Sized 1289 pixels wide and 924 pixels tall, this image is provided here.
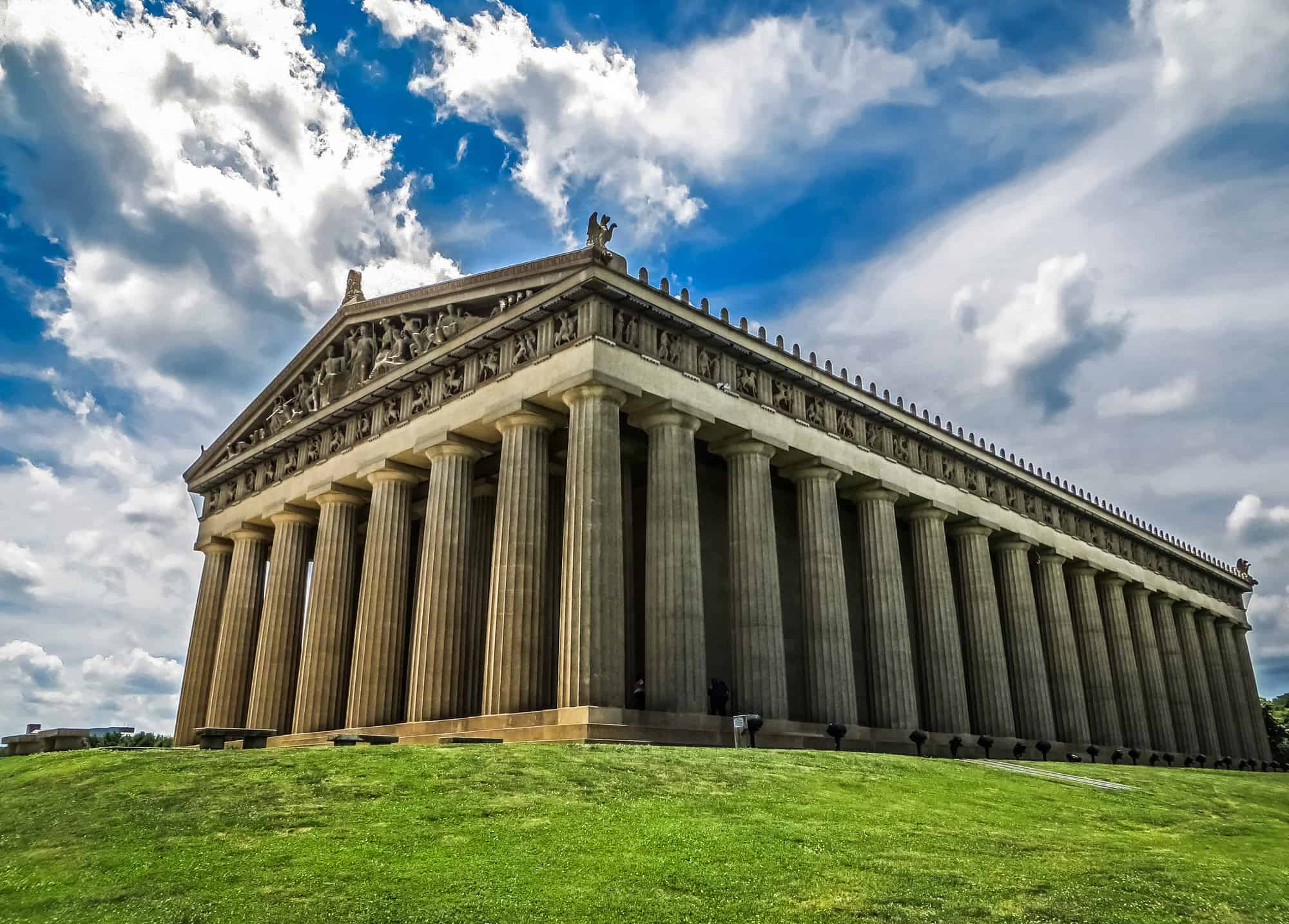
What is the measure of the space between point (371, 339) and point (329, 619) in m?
11.8

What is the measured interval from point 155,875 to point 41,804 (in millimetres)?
5708

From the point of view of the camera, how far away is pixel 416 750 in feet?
70.4

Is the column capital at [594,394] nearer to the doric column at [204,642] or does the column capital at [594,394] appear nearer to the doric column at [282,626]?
the doric column at [282,626]

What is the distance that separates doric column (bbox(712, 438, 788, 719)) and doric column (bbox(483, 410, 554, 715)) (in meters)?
6.75

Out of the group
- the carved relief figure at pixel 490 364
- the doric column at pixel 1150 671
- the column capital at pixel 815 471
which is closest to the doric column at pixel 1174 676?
the doric column at pixel 1150 671

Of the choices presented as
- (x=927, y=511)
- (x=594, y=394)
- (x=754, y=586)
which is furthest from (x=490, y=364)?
(x=927, y=511)

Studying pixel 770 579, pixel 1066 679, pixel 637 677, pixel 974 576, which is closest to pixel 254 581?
pixel 637 677

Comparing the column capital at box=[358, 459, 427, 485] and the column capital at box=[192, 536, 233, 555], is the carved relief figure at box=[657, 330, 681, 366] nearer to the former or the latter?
the column capital at box=[358, 459, 427, 485]

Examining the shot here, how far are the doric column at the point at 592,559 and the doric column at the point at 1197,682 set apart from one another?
48.6 meters

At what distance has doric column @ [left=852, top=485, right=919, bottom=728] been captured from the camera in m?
39.5

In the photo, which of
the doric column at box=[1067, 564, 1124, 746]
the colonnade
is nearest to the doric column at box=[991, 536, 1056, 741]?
the colonnade

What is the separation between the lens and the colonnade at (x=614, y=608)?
31453 millimetres

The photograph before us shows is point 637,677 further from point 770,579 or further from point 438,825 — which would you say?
point 438,825

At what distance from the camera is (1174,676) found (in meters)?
63.0
